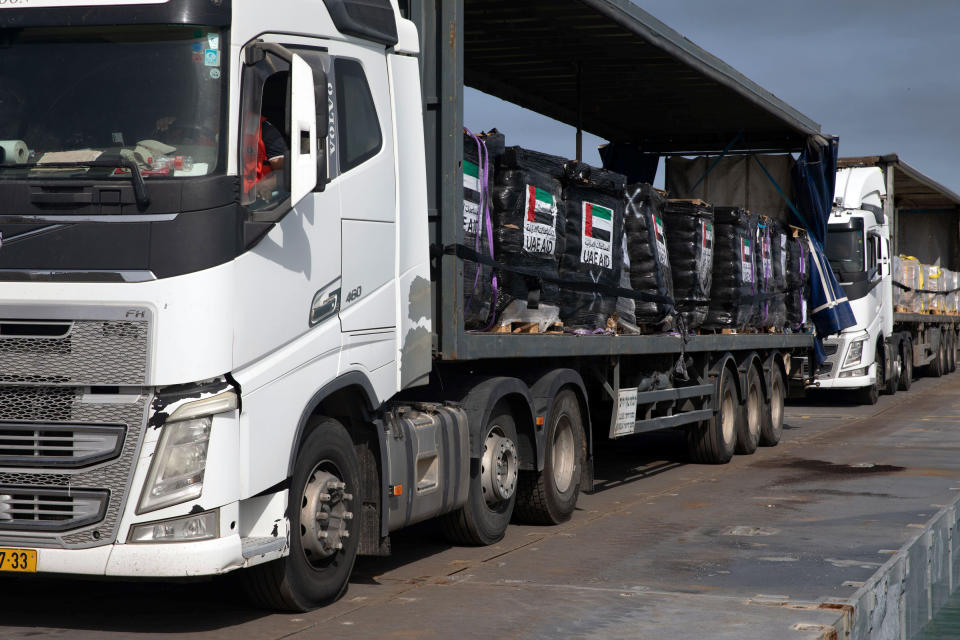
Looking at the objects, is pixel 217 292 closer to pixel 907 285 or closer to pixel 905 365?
pixel 905 365

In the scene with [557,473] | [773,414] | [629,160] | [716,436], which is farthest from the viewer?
[629,160]

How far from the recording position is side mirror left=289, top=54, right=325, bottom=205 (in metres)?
5.66

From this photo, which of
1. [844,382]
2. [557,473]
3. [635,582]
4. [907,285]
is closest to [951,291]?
[907,285]

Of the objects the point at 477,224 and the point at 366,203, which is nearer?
the point at 366,203

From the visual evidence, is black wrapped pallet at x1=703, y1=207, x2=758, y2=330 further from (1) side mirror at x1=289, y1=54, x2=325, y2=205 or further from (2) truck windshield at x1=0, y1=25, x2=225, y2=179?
(2) truck windshield at x1=0, y1=25, x2=225, y2=179

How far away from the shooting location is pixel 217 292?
5488mm

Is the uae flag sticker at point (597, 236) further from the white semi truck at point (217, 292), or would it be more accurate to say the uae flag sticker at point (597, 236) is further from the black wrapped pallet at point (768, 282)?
the black wrapped pallet at point (768, 282)

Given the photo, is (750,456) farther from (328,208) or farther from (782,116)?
(328,208)

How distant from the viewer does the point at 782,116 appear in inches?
585

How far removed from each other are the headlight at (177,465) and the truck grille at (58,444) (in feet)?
0.64

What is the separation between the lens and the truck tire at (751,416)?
569 inches

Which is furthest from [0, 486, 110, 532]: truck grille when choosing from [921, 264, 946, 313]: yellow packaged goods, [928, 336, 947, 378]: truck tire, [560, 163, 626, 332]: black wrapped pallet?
[928, 336, 947, 378]: truck tire

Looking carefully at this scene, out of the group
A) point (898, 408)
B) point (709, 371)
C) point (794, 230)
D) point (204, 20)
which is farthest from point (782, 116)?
point (204, 20)

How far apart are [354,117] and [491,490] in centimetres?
296
